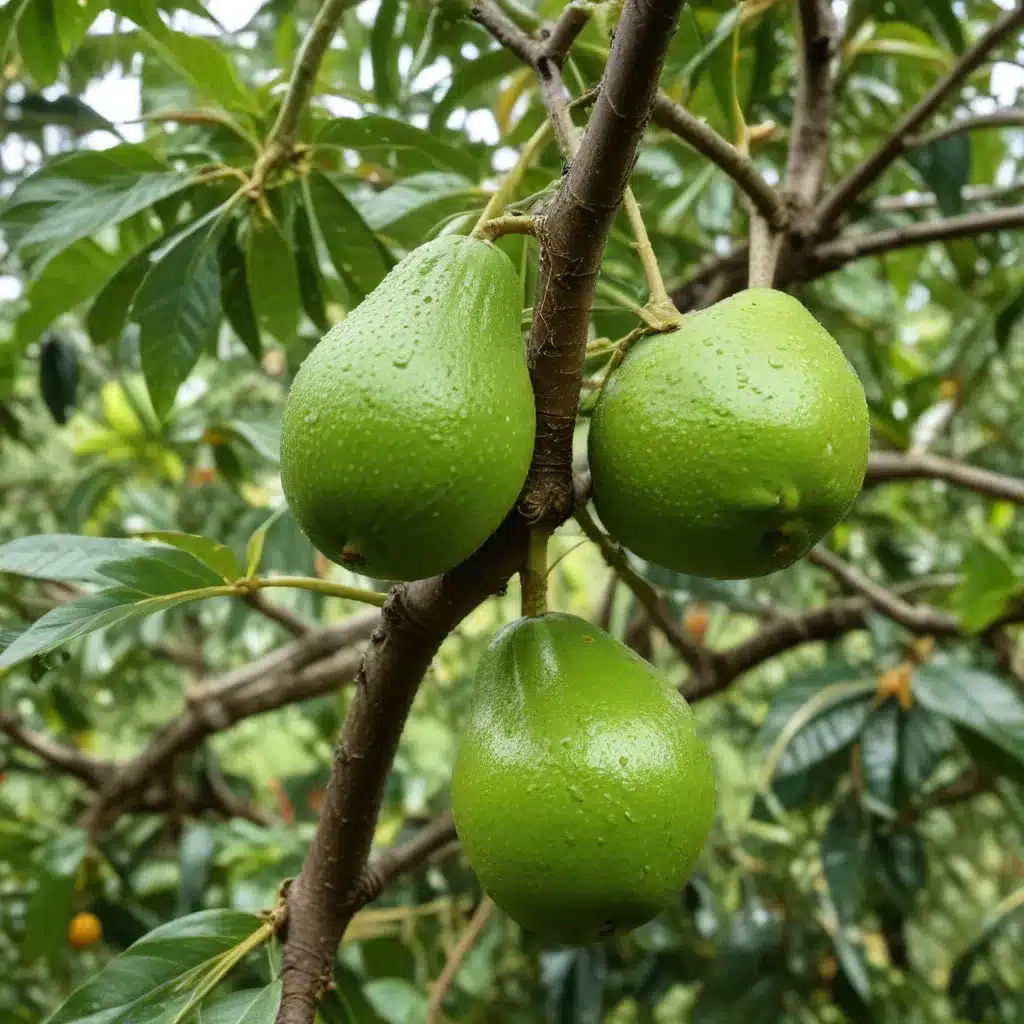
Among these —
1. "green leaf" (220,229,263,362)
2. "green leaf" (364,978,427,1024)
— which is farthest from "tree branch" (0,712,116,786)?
"green leaf" (220,229,263,362)

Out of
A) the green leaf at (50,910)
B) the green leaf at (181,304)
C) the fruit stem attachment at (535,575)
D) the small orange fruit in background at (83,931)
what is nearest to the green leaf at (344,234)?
the green leaf at (181,304)

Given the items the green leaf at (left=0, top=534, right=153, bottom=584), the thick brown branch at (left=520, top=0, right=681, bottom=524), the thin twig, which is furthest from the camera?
the thin twig

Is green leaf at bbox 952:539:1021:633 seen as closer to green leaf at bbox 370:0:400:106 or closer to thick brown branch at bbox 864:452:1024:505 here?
thick brown branch at bbox 864:452:1024:505

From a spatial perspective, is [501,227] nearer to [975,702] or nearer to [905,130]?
[905,130]

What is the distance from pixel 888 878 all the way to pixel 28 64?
6.06 ft

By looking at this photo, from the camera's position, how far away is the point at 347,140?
3.71ft

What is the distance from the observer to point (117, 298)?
4.09ft

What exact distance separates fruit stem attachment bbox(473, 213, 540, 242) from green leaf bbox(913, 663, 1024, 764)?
3.70ft

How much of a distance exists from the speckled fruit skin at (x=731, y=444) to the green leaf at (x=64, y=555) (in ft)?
1.30

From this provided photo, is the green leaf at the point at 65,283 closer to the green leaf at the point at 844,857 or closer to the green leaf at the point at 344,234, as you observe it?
the green leaf at the point at 344,234

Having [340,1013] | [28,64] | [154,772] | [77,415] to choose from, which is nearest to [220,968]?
[340,1013]

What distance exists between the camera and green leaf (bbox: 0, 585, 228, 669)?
708mm

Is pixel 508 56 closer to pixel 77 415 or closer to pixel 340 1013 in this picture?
pixel 340 1013

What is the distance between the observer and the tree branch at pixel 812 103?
1.21 metres
